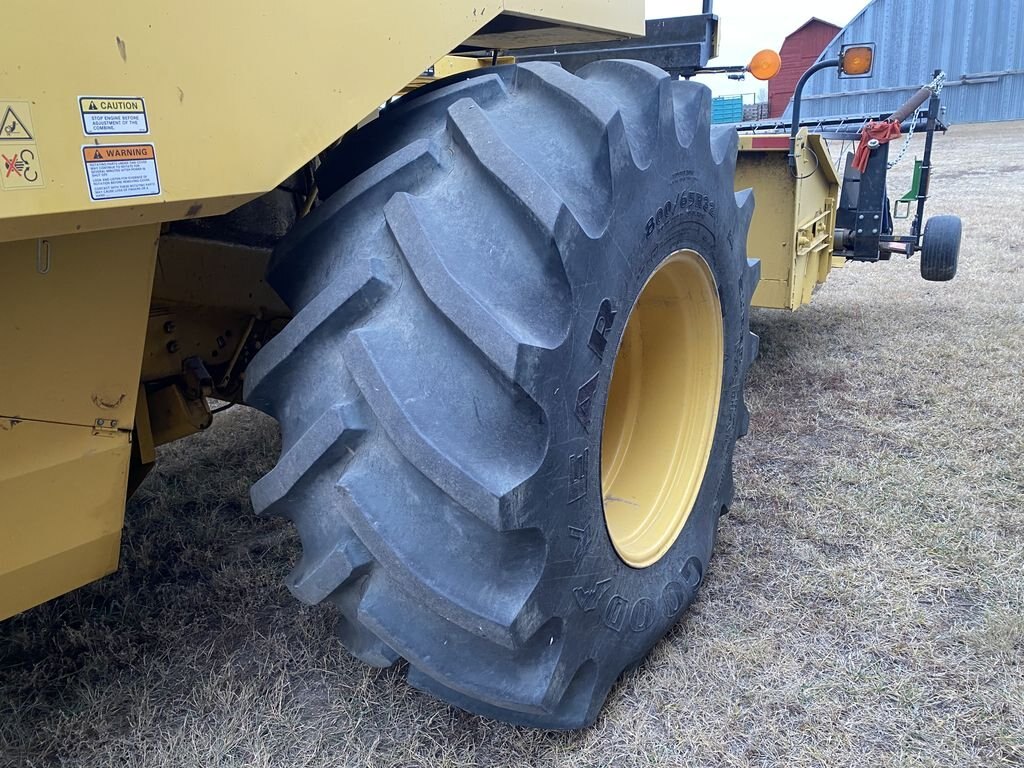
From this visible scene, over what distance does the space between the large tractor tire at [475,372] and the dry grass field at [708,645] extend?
26 cm

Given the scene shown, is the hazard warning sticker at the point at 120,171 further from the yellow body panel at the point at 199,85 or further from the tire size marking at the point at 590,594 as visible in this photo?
the tire size marking at the point at 590,594

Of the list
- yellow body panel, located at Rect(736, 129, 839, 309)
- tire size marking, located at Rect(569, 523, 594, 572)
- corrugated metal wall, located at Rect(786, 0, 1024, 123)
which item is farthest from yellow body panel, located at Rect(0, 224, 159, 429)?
corrugated metal wall, located at Rect(786, 0, 1024, 123)

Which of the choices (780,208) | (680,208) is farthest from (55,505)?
(780,208)

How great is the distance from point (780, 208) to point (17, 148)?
343 cm

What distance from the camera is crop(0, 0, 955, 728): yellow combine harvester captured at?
1.00 meters

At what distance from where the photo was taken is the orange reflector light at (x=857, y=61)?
3.75 m

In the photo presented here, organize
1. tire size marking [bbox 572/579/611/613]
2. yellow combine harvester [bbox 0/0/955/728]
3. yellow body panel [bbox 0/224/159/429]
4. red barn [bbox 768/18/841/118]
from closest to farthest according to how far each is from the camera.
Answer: yellow combine harvester [bbox 0/0/955/728], yellow body panel [bbox 0/224/159/429], tire size marking [bbox 572/579/611/613], red barn [bbox 768/18/841/118]

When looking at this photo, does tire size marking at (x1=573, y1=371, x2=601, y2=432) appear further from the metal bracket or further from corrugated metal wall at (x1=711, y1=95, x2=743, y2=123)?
corrugated metal wall at (x1=711, y1=95, x2=743, y2=123)

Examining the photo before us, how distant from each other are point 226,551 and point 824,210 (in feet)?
11.0

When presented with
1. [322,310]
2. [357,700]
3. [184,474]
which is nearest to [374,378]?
[322,310]

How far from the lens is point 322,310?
4.46 ft

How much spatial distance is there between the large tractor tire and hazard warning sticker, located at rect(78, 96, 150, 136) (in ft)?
1.44

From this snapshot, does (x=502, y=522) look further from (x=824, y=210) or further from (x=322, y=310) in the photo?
(x=824, y=210)

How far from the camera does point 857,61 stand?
3.76 metres
